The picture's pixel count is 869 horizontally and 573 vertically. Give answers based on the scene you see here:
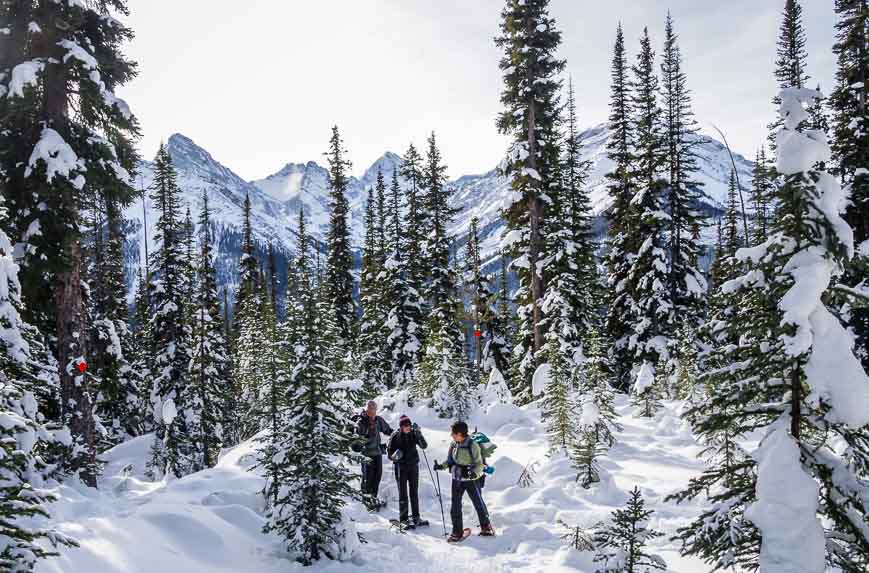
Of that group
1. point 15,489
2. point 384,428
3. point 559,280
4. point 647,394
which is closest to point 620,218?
point 559,280

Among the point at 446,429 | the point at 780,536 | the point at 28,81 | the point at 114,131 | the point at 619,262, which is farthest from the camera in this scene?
the point at 619,262

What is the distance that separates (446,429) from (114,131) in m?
12.4

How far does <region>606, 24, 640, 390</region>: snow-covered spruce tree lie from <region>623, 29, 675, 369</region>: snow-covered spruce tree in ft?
2.81

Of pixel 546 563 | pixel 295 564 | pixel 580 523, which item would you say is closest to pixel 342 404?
pixel 295 564

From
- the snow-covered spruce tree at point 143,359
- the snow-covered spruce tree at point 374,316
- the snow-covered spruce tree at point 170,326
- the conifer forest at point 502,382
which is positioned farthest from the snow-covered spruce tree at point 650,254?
the snow-covered spruce tree at point 143,359

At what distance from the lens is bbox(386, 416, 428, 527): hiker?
9.75 m

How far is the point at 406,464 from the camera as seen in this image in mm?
9836

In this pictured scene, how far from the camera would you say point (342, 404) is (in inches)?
332

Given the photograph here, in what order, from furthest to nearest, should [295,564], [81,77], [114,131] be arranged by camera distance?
[114,131]
[81,77]
[295,564]

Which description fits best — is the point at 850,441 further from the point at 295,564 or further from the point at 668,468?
the point at 668,468

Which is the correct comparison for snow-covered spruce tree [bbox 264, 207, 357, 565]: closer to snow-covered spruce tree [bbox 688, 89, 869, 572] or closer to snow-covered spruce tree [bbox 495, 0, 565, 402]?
snow-covered spruce tree [bbox 688, 89, 869, 572]

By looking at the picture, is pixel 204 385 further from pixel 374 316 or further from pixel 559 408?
pixel 559 408

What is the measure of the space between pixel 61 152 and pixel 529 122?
643 inches

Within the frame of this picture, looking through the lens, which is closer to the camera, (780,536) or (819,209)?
(780,536)
